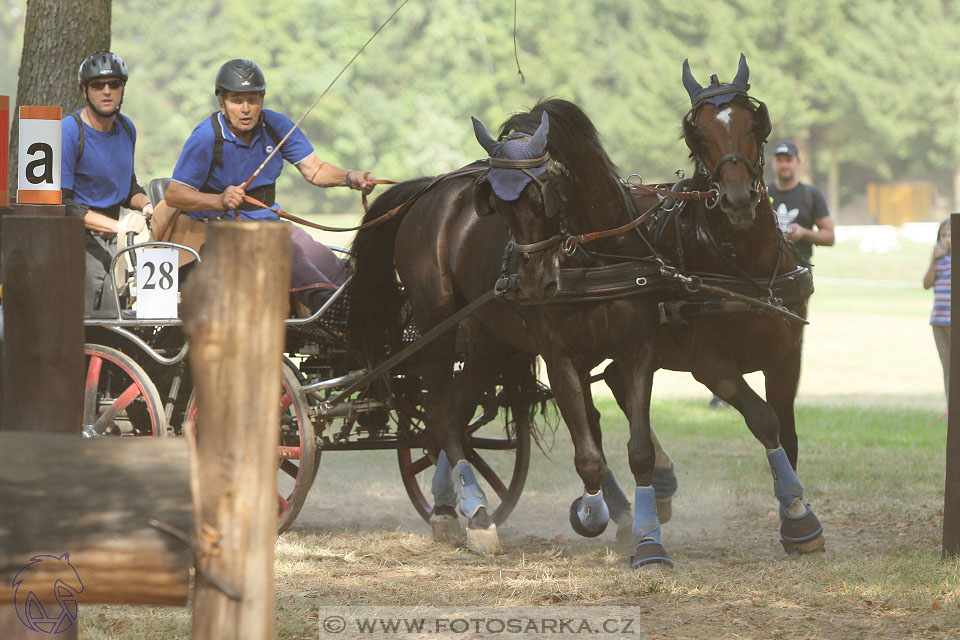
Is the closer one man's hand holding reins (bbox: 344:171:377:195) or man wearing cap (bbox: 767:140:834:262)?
man's hand holding reins (bbox: 344:171:377:195)

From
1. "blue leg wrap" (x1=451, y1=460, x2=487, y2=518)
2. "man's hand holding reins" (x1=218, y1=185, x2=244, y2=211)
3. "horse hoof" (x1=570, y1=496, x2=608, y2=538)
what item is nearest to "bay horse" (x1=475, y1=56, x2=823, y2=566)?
"horse hoof" (x1=570, y1=496, x2=608, y2=538)

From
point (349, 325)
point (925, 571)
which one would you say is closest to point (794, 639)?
point (925, 571)

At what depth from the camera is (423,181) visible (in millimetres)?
6656

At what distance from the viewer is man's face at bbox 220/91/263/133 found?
6121mm

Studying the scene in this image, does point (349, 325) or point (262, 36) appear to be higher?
point (262, 36)

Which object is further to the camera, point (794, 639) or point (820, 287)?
point (820, 287)

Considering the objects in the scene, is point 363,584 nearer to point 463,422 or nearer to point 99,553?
point 463,422

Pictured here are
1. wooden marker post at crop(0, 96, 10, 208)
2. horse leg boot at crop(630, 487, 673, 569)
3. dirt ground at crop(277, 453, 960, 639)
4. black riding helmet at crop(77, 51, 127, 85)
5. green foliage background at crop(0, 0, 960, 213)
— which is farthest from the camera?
green foliage background at crop(0, 0, 960, 213)

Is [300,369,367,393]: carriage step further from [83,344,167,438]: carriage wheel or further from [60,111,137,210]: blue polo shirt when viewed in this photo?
[60,111,137,210]: blue polo shirt

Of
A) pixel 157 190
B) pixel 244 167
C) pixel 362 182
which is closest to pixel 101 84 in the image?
pixel 157 190

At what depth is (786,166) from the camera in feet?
29.3

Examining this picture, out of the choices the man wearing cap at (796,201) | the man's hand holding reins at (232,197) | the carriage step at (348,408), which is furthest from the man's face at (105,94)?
the man wearing cap at (796,201)

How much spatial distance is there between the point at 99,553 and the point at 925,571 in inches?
142

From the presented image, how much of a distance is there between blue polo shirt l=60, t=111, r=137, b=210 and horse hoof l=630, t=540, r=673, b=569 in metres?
3.35
